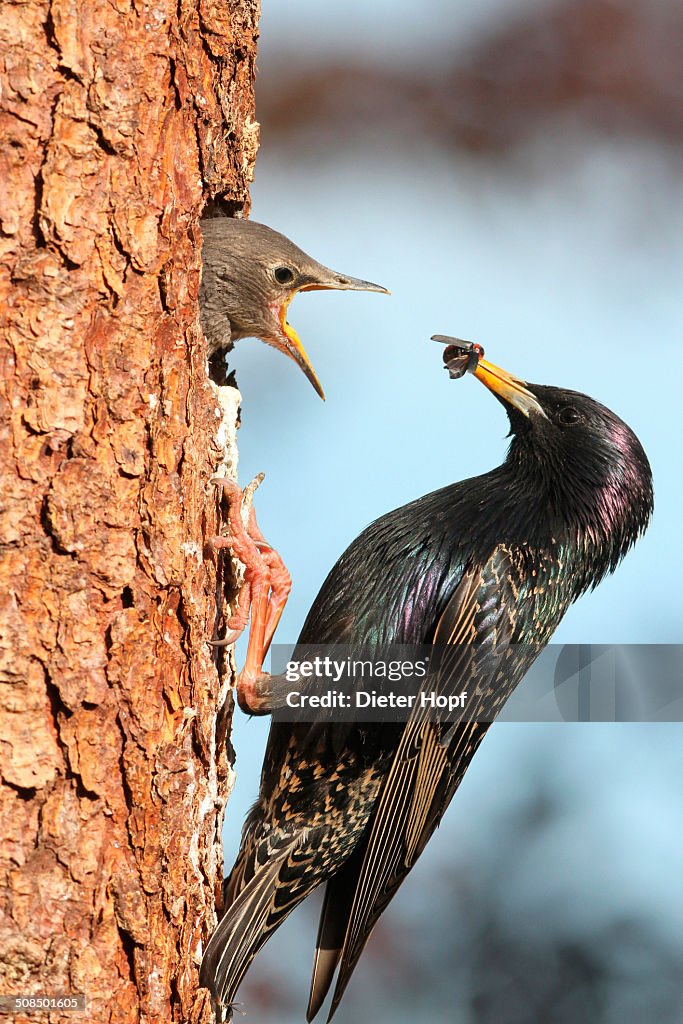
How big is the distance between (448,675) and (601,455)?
0.69 m

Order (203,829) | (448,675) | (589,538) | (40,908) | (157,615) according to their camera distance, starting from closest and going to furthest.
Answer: (40,908) < (157,615) < (203,829) < (448,675) < (589,538)

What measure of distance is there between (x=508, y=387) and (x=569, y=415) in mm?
167

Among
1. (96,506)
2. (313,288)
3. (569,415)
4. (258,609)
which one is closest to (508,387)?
(569,415)

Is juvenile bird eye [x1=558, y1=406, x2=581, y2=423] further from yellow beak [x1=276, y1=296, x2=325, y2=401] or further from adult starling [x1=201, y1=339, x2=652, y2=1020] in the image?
yellow beak [x1=276, y1=296, x2=325, y2=401]

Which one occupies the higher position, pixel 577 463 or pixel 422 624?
pixel 577 463

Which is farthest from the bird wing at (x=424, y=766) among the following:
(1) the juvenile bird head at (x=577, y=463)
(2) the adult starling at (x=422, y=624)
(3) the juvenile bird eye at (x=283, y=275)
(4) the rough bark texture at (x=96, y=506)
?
(3) the juvenile bird eye at (x=283, y=275)

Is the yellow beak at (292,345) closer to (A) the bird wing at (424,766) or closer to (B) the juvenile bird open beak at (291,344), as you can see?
(B) the juvenile bird open beak at (291,344)

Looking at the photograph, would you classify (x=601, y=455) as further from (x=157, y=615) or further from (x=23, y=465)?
(x=23, y=465)

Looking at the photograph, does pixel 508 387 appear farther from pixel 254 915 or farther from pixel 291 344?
pixel 254 915

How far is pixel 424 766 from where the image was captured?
2.35 meters

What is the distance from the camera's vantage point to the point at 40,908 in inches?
66.6

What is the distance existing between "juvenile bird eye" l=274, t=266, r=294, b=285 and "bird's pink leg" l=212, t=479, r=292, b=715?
1.53 ft

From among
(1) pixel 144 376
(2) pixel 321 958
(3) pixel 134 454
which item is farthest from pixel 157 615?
(2) pixel 321 958

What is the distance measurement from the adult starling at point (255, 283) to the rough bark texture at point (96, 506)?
0.33 meters
